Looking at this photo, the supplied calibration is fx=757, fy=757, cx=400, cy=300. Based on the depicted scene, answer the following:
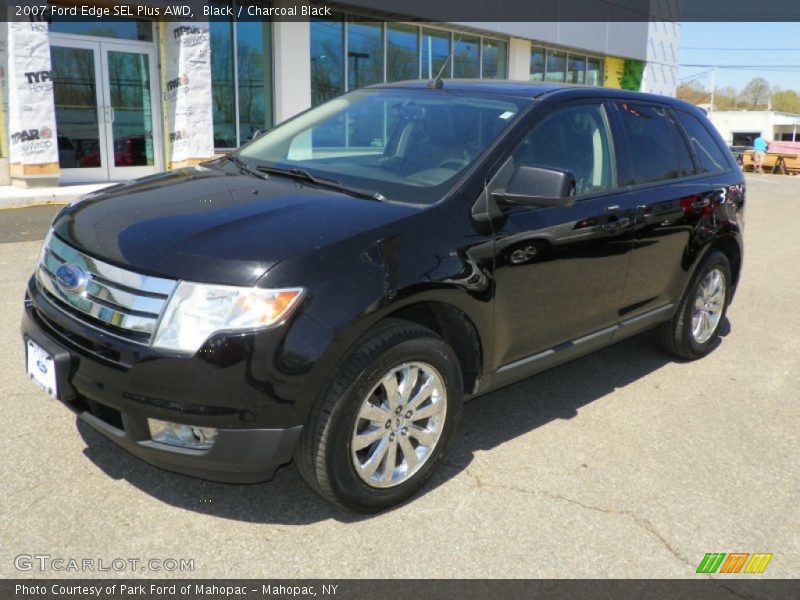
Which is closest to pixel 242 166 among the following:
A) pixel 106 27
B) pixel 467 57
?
pixel 106 27

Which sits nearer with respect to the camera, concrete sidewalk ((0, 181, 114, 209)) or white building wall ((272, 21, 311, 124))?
concrete sidewalk ((0, 181, 114, 209))

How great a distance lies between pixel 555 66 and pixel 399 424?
21.8 m

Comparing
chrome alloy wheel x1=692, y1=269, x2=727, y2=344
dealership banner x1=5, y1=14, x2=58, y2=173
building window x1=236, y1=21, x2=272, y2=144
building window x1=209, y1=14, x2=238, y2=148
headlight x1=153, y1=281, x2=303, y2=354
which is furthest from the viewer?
building window x1=236, y1=21, x2=272, y2=144

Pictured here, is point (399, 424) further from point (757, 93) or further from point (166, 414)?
point (757, 93)

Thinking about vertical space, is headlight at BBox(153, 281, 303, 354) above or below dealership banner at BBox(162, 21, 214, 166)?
below

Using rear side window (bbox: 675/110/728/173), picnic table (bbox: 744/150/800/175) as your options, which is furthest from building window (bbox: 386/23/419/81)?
picnic table (bbox: 744/150/800/175)

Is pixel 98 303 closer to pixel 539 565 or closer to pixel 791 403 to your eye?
pixel 539 565

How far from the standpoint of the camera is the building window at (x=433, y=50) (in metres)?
17.9

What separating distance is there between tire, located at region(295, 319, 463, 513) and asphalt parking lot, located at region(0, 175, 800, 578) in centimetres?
16

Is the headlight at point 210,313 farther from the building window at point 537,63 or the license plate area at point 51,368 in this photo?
the building window at point 537,63

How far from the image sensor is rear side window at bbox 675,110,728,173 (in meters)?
5.08

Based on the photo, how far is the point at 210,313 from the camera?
8.67ft

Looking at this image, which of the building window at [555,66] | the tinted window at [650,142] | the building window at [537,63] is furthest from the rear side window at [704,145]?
the building window at [555,66]

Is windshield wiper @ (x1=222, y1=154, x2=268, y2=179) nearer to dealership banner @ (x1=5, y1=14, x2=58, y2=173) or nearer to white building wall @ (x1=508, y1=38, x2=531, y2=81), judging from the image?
dealership banner @ (x1=5, y1=14, x2=58, y2=173)
